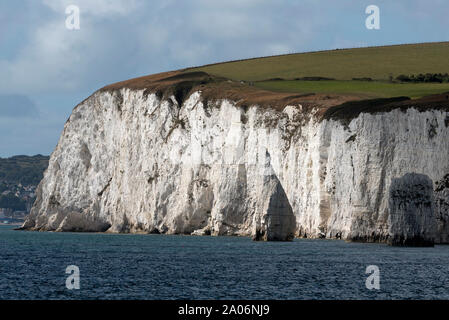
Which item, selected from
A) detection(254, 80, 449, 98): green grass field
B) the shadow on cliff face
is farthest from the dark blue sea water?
detection(254, 80, 449, 98): green grass field

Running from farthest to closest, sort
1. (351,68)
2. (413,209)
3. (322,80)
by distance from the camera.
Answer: (351,68) < (322,80) < (413,209)

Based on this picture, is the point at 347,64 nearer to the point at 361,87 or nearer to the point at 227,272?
the point at 361,87

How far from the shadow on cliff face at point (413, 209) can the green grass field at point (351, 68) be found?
32398 mm

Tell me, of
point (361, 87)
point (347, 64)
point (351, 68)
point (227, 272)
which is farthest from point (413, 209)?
point (347, 64)

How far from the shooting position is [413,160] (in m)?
73.7

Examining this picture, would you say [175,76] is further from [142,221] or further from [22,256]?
[22,256]

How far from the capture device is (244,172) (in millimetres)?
96812

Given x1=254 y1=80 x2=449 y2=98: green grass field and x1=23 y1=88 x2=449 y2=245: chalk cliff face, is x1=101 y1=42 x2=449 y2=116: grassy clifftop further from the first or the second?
x1=23 y1=88 x2=449 y2=245: chalk cliff face

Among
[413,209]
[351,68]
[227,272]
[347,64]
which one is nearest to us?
[227,272]

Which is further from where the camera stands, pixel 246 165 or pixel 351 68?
pixel 351 68

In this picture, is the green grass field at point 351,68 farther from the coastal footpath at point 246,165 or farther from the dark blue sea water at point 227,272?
the dark blue sea water at point 227,272

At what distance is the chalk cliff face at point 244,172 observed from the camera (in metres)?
72.9

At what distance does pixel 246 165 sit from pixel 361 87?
75.2 ft
